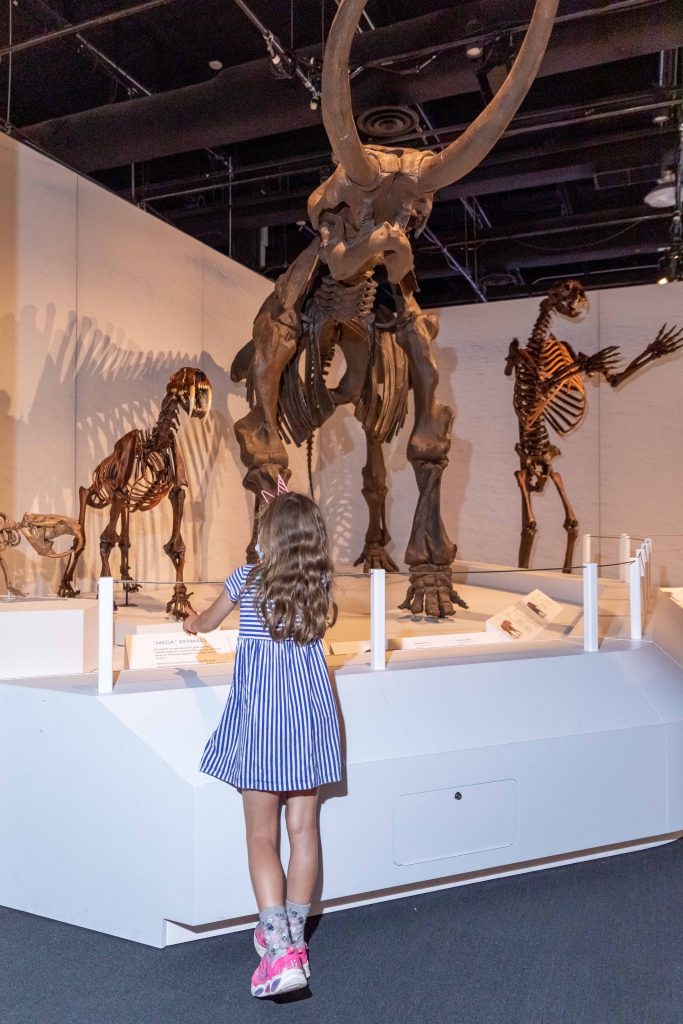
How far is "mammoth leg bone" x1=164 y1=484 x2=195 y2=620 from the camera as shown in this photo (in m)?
4.92

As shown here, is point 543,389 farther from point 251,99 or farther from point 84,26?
point 84,26

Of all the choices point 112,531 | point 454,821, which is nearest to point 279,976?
point 454,821

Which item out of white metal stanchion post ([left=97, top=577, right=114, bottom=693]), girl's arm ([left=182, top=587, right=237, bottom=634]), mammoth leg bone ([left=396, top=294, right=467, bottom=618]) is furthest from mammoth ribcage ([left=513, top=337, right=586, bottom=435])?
white metal stanchion post ([left=97, top=577, right=114, bottom=693])

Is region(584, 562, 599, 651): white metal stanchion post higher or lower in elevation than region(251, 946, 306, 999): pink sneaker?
higher

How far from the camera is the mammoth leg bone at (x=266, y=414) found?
487cm

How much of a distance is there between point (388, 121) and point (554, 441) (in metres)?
3.97

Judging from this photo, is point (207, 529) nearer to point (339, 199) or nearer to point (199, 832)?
point (339, 199)

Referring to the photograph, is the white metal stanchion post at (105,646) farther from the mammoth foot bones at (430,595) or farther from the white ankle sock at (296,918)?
the mammoth foot bones at (430,595)

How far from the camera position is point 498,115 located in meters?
3.45

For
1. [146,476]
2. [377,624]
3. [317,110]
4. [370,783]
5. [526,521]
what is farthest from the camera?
[526,521]

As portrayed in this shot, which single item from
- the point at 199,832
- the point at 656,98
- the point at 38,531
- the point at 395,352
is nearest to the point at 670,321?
the point at 656,98

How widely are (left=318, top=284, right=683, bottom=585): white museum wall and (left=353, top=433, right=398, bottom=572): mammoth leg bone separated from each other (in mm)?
1651

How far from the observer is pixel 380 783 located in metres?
2.97

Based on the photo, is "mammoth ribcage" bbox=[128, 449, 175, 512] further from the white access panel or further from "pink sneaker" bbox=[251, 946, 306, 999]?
"pink sneaker" bbox=[251, 946, 306, 999]
